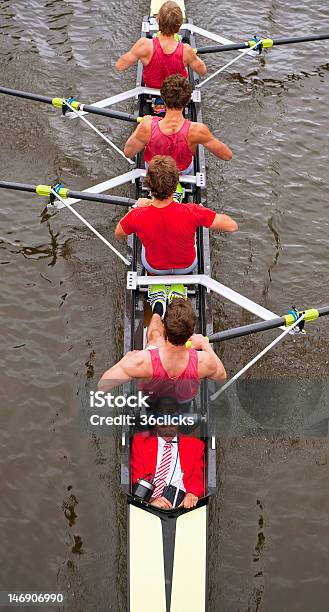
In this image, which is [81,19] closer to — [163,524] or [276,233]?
[276,233]

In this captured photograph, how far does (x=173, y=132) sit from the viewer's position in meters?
7.01

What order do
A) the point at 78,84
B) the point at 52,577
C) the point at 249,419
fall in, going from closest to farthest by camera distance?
the point at 52,577 → the point at 249,419 → the point at 78,84

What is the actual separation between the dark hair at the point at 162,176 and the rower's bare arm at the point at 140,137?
53.7 inches

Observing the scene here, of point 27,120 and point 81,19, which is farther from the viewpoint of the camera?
point 81,19

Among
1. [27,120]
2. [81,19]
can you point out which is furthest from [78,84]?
[81,19]

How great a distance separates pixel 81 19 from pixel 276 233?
6258mm

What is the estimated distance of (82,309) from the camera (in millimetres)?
7742

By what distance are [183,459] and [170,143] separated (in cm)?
339

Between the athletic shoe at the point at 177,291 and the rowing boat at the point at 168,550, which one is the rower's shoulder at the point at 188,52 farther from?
the rowing boat at the point at 168,550

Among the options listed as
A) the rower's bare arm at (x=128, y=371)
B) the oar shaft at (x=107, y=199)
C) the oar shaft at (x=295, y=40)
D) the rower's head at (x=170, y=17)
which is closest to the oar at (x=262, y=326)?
the rower's bare arm at (x=128, y=371)

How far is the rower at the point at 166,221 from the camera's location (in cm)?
580

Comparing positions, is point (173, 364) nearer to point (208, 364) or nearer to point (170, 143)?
point (208, 364)

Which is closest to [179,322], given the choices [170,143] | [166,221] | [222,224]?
[166,221]

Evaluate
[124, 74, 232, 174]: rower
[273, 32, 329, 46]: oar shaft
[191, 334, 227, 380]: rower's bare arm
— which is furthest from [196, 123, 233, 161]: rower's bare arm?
[273, 32, 329, 46]: oar shaft
